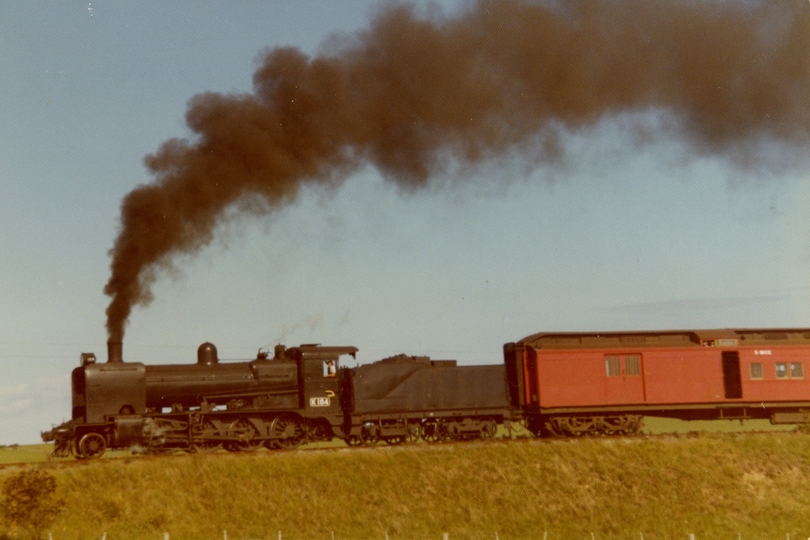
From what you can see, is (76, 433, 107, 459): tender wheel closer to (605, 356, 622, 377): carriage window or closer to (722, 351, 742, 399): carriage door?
(605, 356, 622, 377): carriage window

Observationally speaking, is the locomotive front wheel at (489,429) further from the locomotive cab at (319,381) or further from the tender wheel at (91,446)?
the tender wheel at (91,446)

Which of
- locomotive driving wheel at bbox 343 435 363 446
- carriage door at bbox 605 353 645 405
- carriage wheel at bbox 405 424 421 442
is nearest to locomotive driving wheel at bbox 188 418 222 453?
locomotive driving wheel at bbox 343 435 363 446

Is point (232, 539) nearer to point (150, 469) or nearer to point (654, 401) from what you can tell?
point (150, 469)

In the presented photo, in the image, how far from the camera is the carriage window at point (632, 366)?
1083 inches

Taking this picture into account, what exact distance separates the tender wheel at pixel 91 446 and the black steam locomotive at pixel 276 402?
3cm

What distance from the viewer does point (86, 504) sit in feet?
65.3

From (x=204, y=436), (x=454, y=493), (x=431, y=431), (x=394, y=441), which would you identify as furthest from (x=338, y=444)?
(x=454, y=493)

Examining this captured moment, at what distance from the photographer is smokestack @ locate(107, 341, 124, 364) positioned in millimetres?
22703

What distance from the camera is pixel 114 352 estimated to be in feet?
74.7

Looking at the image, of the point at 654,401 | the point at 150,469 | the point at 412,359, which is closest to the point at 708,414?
the point at 654,401

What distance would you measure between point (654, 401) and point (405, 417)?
858 cm

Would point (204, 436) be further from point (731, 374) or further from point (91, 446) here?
point (731, 374)

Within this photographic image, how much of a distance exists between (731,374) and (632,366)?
148 inches

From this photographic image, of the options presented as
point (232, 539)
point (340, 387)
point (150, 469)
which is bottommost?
point (232, 539)
